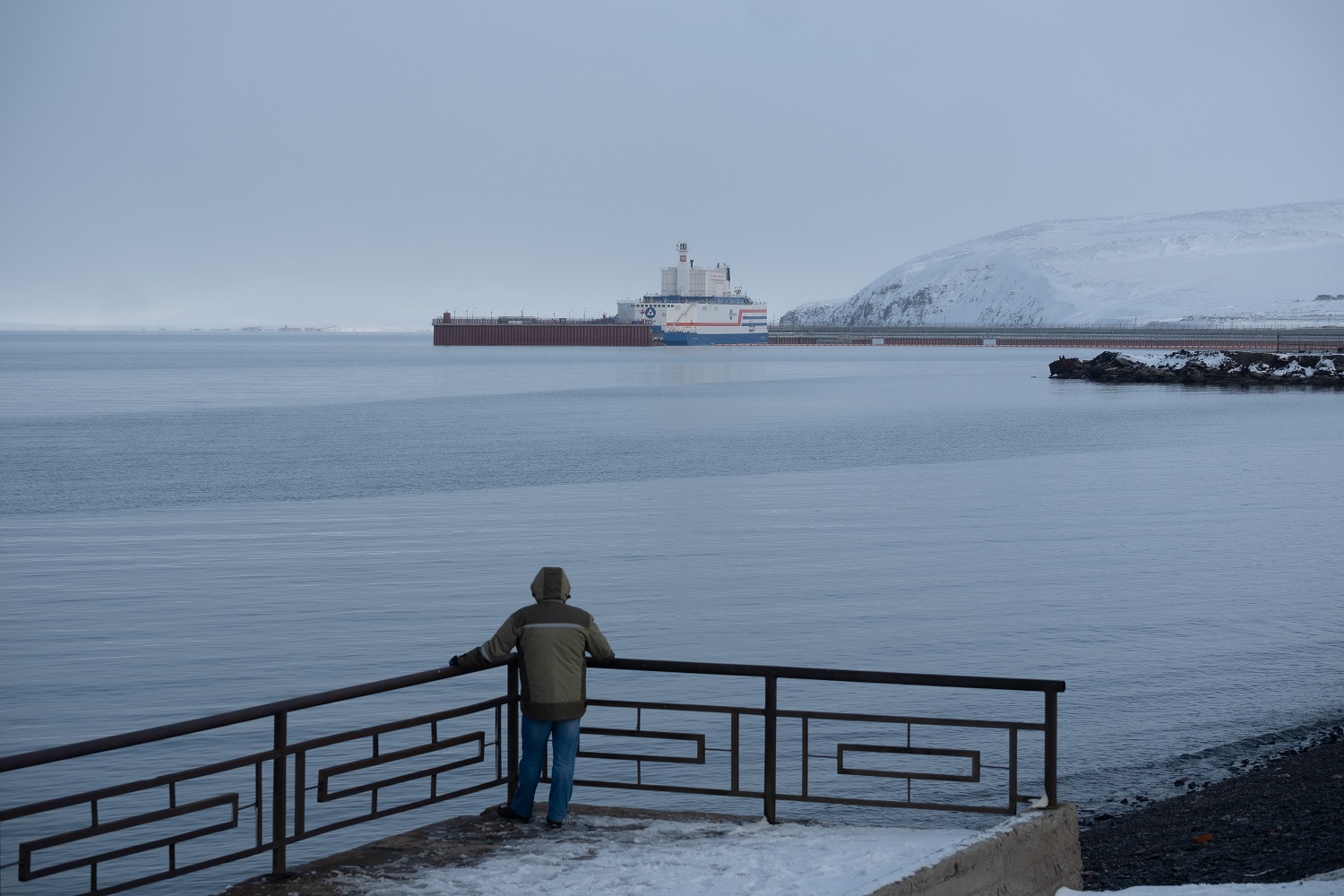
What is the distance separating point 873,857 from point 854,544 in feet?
55.7

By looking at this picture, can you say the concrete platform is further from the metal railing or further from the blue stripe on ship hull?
the blue stripe on ship hull

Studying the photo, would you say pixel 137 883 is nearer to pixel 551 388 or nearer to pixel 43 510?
pixel 43 510

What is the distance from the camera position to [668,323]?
174 meters

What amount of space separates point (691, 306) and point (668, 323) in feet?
11.5

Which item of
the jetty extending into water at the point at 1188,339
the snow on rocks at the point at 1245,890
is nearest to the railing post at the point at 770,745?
the snow on rocks at the point at 1245,890

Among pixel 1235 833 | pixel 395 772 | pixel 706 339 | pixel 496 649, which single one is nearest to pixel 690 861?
pixel 496 649

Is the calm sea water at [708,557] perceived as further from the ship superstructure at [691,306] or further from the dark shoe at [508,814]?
the ship superstructure at [691,306]

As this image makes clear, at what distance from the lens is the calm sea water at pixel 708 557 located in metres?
14.1

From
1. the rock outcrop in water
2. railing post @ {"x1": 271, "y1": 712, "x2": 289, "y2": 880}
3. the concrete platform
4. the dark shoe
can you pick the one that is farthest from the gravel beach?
the rock outcrop in water

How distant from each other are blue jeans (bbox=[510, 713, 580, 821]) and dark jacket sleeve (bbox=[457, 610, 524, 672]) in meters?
0.45

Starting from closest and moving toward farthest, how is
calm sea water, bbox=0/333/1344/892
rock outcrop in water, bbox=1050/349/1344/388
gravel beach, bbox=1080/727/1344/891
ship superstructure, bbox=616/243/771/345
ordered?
gravel beach, bbox=1080/727/1344/891 < calm sea water, bbox=0/333/1344/892 < rock outcrop in water, bbox=1050/349/1344/388 < ship superstructure, bbox=616/243/771/345

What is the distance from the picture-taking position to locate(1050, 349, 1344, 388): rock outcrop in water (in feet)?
294

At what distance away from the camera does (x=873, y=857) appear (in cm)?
683

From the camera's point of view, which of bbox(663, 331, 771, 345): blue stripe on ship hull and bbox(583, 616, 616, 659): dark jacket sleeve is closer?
bbox(583, 616, 616, 659): dark jacket sleeve
